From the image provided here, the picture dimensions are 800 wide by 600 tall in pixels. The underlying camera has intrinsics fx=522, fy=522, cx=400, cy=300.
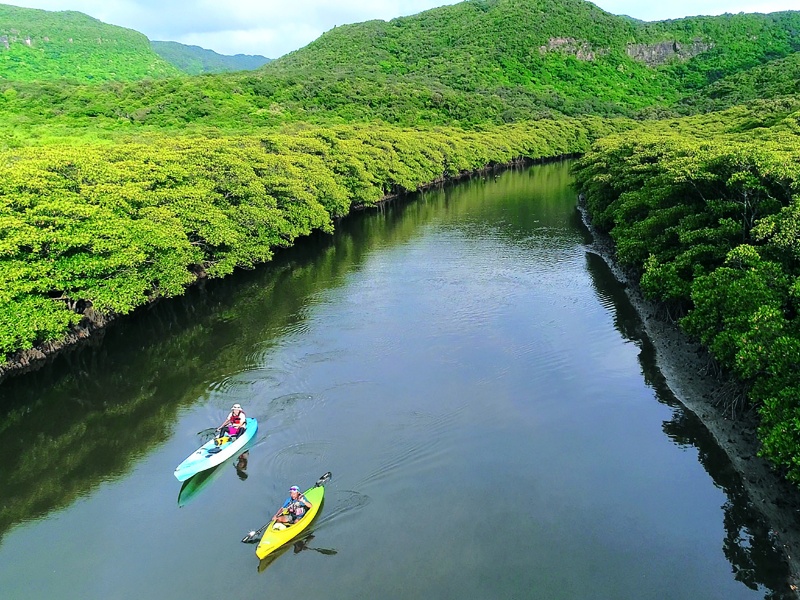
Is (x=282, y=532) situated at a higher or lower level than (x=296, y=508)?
lower

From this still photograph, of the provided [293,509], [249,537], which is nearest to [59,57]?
[249,537]

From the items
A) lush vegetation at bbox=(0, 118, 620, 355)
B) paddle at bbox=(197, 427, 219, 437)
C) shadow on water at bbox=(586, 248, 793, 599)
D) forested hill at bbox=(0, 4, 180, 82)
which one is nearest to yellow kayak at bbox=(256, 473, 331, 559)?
paddle at bbox=(197, 427, 219, 437)

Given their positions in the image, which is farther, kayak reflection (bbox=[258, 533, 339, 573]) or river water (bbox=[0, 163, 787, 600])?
kayak reflection (bbox=[258, 533, 339, 573])

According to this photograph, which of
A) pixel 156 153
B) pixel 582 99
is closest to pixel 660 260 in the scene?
pixel 156 153

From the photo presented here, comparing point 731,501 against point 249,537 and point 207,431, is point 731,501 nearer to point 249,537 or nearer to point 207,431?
point 249,537

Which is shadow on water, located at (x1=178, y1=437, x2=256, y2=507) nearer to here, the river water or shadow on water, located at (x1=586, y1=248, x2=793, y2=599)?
the river water

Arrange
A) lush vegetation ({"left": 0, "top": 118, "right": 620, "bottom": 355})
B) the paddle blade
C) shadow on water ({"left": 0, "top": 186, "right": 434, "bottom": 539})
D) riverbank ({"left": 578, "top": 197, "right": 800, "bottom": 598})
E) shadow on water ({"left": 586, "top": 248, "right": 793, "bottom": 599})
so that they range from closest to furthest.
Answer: shadow on water ({"left": 586, "top": 248, "right": 793, "bottom": 599})
riverbank ({"left": 578, "top": 197, "right": 800, "bottom": 598})
the paddle blade
shadow on water ({"left": 0, "top": 186, "right": 434, "bottom": 539})
lush vegetation ({"left": 0, "top": 118, "right": 620, "bottom": 355})

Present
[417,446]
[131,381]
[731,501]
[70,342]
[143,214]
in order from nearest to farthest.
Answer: [731,501], [417,446], [131,381], [70,342], [143,214]
